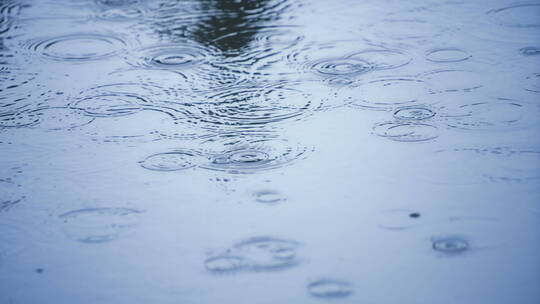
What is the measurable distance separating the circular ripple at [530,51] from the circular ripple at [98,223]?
1.64 meters

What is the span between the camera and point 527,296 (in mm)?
1462

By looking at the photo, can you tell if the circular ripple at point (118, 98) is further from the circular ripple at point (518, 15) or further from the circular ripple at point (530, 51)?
the circular ripple at point (518, 15)

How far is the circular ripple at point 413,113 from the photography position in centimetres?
221

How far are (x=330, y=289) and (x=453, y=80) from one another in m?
1.22

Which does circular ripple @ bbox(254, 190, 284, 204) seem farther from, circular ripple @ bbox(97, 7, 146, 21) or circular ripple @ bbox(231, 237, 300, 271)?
circular ripple @ bbox(97, 7, 146, 21)

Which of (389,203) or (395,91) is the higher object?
(395,91)

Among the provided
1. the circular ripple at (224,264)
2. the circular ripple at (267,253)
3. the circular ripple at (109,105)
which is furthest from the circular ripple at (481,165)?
the circular ripple at (109,105)

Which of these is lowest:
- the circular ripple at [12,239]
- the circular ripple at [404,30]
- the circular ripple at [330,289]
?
the circular ripple at [330,289]

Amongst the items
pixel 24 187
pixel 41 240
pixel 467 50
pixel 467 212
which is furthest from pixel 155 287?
pixel 467 50

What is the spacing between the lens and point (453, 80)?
2449mm

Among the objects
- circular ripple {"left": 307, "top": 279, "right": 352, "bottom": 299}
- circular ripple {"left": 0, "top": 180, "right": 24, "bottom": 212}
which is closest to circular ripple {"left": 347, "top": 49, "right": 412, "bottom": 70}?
circular ripple {"left": 307, "top": 279, "right": 352, "bottom": 299}

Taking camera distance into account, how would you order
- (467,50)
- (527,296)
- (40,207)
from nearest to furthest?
(527,296)
(40,207)
(467,50)

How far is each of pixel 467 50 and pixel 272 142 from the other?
3.34ft

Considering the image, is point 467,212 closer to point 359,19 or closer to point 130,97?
point 130,97
